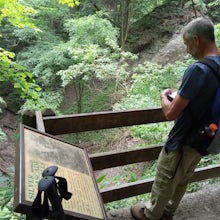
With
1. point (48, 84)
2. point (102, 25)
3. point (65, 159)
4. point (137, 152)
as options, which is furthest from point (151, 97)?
point (65, 159)

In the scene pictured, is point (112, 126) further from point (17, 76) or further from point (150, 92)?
point (150, 92)

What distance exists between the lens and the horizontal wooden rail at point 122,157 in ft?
9.49

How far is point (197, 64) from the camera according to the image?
213cm

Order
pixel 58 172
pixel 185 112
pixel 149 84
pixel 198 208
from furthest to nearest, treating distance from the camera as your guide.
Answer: pixel 149 84 < pixel 198 208 < pixel 185 112 < pixel 58 172

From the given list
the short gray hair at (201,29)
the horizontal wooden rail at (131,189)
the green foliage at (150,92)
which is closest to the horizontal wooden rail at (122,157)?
the horizontal wooden rail at (131,189)

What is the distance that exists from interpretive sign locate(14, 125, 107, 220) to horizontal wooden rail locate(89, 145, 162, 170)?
72 centimetres

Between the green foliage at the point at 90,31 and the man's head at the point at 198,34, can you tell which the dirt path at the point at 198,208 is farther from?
the green foliage at the point at 90,31

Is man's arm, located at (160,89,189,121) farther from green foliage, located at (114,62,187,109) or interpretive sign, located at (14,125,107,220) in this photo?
green foliage, located at (114,62,187,109)

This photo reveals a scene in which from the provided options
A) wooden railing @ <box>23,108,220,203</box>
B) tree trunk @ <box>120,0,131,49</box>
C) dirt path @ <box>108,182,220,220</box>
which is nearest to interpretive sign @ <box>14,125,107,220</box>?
wooden railing @ <box>23,108,220,203</box>

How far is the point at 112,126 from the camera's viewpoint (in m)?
2.85

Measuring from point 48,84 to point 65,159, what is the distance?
1008 centimetres

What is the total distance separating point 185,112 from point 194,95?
0.70 feet

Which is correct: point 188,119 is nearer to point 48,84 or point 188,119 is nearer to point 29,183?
point 29,183

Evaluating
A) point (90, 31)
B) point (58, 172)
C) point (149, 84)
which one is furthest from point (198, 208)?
point (90, 31)
